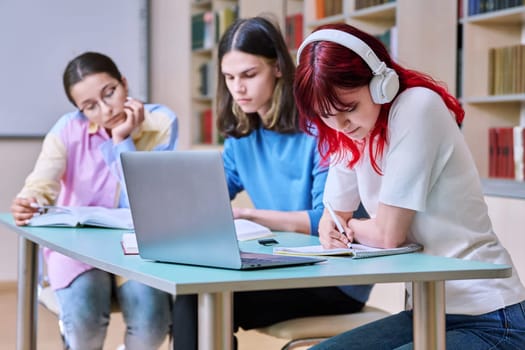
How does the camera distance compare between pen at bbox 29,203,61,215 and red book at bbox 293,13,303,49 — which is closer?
pen at bbox 29,203,61,215

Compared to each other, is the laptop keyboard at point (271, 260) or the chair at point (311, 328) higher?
the laptop keyboard at point (271, 260)

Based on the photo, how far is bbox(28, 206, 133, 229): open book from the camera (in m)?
2.03

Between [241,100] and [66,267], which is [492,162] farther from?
[66,267]

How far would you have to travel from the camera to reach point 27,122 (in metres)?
4.86

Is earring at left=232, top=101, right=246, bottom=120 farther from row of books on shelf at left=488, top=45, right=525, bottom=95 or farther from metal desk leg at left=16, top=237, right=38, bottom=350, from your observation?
row of books on shelf at left=488, top=45, right=525, bottom=95

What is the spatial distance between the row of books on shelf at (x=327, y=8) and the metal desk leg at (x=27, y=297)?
7.69ft

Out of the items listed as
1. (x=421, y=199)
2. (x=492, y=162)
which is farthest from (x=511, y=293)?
(x=492, y=162)

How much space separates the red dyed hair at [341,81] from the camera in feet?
4.91

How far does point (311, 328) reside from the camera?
1937 mm

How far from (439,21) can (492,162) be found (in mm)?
656

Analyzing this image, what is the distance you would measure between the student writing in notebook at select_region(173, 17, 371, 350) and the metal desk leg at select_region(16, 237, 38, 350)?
61 cm

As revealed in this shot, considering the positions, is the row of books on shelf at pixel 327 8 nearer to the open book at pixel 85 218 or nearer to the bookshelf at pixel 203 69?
the bookshelf at pixel 203 69

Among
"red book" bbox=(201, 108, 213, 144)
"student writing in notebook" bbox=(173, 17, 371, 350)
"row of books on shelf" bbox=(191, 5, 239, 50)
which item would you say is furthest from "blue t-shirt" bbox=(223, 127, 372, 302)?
"red book" bbox=(201, 108, 213, 144)

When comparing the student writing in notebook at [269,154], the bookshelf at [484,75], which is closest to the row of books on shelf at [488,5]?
the bookshelf at [484,75]
